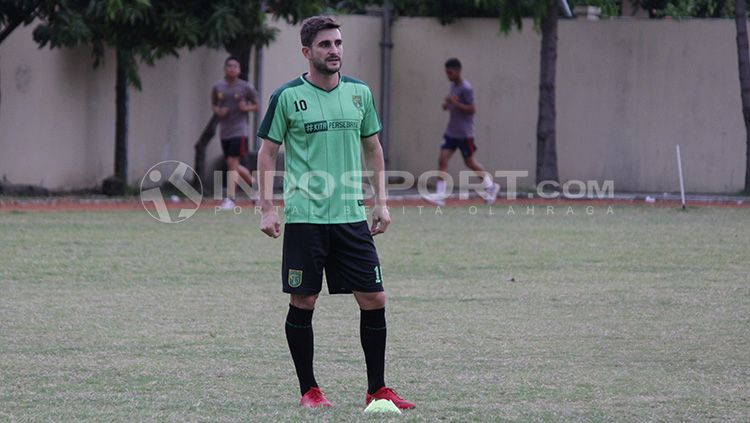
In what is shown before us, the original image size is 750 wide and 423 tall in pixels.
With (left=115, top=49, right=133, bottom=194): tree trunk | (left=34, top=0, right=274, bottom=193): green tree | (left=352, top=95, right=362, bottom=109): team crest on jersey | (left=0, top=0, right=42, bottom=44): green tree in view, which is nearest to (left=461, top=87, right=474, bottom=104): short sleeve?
(left=34, top=0, right=274, bottom=193): green tree

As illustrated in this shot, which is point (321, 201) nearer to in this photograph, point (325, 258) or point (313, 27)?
point (325, 258)

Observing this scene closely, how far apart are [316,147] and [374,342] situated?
1029mm

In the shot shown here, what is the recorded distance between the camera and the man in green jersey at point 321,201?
6641 millimetres

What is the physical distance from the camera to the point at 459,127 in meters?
19.7

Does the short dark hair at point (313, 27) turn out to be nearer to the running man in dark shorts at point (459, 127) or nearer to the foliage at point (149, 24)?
the foliage at point (149, 24)

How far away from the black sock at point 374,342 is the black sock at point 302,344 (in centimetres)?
28

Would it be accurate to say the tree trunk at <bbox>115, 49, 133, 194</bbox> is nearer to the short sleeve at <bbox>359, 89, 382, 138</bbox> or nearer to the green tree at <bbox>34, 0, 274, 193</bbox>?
the green tree at <bbox>34, 0, 274, 193</bbox>

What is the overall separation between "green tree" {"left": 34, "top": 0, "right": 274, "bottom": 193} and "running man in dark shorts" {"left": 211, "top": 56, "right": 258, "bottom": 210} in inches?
33.9

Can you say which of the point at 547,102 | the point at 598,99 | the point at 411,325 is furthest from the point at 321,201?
the point at 598,99

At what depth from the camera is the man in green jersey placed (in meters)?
6.64

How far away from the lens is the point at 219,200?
20.3m

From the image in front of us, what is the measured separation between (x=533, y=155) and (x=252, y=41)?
6.64m

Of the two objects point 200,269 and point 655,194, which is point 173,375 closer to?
point 200,269

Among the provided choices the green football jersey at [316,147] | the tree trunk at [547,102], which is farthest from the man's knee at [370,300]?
the tree trunk at [547,102]
